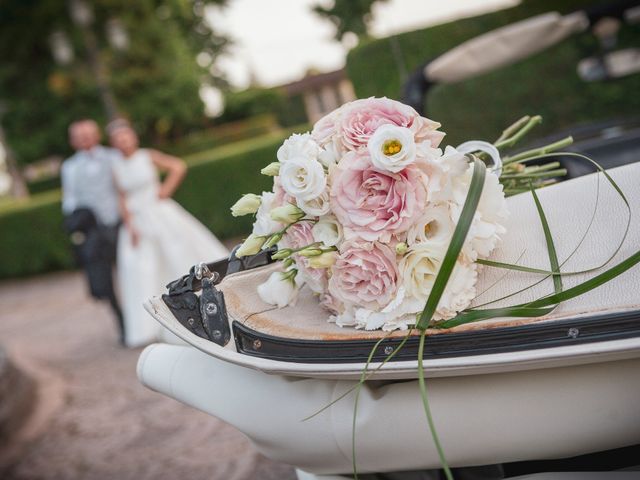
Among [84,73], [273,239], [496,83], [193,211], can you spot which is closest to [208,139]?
[84,73]

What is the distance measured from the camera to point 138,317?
6.47m

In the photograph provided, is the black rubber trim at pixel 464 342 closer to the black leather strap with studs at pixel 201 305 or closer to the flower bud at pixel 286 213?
the black leather strap with studs at pixel 201 305

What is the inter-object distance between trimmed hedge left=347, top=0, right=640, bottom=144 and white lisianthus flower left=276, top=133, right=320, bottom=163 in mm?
6960

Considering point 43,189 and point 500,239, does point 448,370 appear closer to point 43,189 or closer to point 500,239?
point 500,239

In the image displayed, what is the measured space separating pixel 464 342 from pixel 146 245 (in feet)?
18.8

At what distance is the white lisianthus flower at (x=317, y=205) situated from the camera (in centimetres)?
136

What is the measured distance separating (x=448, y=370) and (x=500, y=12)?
783cm

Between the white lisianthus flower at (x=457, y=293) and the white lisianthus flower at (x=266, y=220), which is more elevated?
the white lisianthus flower at (x=266, y=220)

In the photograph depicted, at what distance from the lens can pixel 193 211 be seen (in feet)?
43.8

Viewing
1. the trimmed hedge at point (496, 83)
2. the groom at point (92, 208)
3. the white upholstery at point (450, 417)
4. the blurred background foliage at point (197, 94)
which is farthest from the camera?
the blurred background foliage at point (197, 94)

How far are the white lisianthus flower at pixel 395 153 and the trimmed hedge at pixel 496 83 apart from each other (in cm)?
705

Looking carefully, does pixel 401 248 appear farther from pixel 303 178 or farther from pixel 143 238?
pixel 143 238

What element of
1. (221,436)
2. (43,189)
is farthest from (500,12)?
(43,189)

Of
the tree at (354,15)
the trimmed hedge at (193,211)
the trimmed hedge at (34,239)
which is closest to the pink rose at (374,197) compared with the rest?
the trimmed hedge at (193,211)
